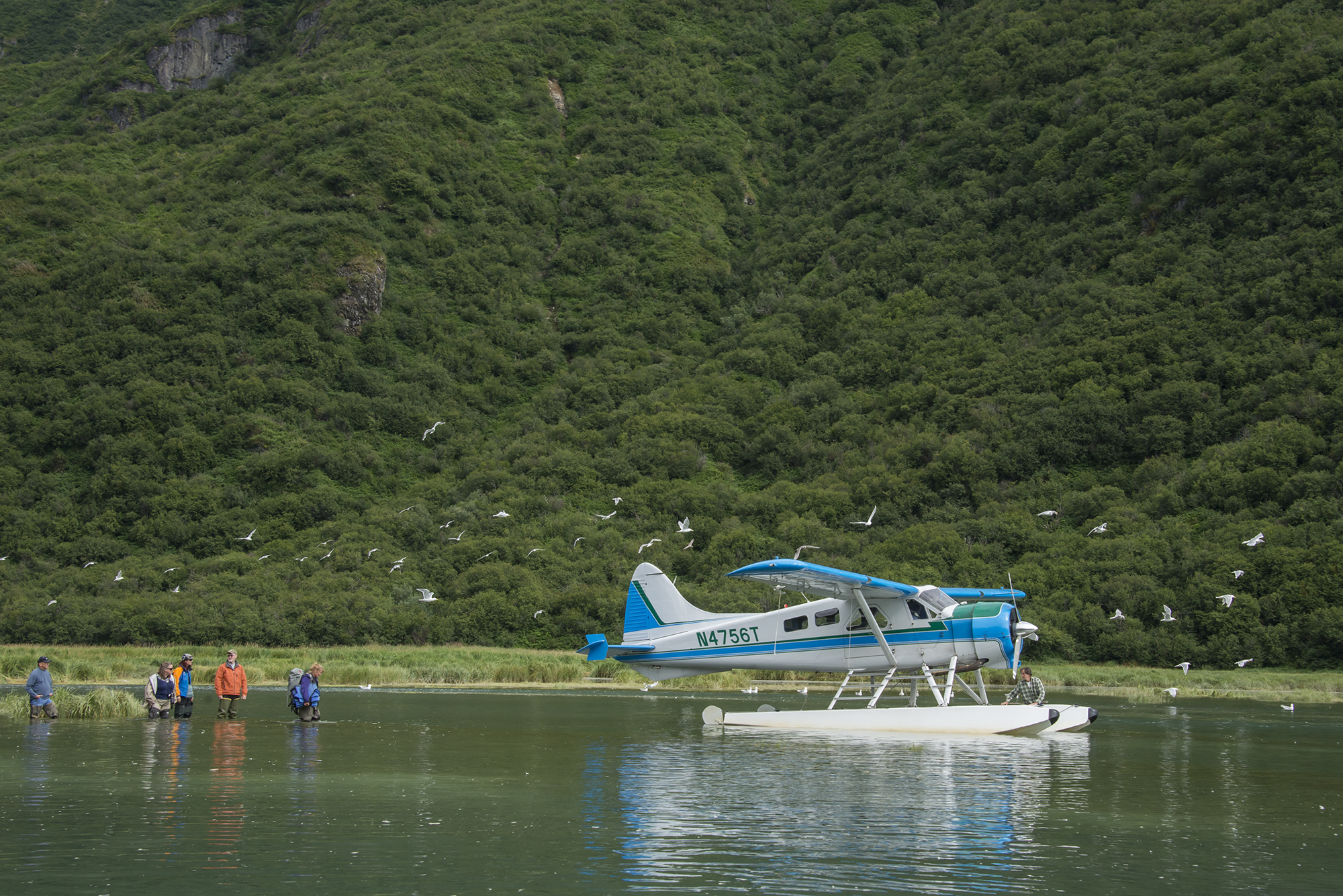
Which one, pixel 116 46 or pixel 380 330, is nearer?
pixel 380 330

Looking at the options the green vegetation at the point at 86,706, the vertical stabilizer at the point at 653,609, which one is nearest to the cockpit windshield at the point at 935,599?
the vertical stabilizer at the point at 653,609

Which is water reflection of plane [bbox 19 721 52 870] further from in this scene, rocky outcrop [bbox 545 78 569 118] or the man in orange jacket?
rocky outcrop [bbox 545 78 569 118]

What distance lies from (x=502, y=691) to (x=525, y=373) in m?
59.6

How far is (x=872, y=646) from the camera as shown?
22328 millimetres

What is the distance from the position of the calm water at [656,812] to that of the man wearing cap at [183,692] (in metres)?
1.84

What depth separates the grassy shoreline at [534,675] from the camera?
3412cm

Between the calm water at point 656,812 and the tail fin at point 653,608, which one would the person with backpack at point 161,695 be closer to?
the calm water at point 656,812

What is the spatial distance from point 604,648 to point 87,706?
1021cm

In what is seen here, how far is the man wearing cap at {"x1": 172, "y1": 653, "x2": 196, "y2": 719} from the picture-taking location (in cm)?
2205

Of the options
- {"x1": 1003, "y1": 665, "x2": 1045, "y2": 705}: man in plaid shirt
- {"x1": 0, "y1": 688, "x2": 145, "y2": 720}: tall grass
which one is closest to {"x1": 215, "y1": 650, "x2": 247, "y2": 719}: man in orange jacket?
{"x1": 0, "y1": 688, "x2": 145, "y2": 720}: tall grass

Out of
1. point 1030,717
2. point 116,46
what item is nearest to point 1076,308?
point 1030,717

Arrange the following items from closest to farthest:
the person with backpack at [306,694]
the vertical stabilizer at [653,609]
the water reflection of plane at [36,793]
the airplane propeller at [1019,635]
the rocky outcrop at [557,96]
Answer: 1. the water reflection of plane at [36,793]
2. the airplane propeller at [1019,635]
3. the person with backpack at [306,694]
4. the vertical stabilizer at [653,609]
5. the rocky outcrop at [557,96]

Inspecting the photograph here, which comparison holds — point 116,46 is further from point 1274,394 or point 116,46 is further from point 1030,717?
point 1030,717

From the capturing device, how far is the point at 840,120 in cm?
11944
